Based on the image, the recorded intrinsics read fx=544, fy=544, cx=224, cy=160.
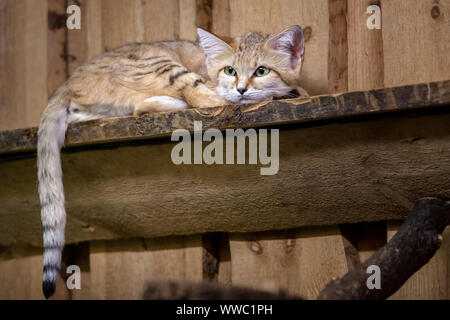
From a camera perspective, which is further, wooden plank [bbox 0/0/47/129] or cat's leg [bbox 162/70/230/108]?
wooden plank [bbox 0/0/47/129]

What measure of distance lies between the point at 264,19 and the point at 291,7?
94 millimetres

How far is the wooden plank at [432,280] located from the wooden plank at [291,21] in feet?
1.61

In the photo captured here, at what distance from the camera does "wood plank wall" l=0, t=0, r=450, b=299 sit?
1509mm

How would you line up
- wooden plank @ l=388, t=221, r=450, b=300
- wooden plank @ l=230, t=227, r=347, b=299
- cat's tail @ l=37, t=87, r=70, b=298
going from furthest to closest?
1. wooden plank @ l=230, t=227, r=347, b=299
2. wooden plank @ l=388, t=221, r=450, b=300
3. cat's tail @ l=37, t=87, r=70, b=298

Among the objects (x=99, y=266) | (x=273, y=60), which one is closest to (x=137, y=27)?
(x=273, y=60)

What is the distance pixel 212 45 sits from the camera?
154cm

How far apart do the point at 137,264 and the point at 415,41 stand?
1.09m

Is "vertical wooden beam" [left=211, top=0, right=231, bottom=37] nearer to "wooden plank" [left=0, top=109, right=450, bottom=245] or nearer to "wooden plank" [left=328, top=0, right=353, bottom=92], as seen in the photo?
"wooden plank" [left=328, top=0, right=353, bottom=92]

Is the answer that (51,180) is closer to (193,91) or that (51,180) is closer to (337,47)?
(193,91)

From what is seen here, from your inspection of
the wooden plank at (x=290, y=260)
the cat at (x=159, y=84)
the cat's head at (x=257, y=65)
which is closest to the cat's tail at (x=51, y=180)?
the cat at (x=159, y=84)

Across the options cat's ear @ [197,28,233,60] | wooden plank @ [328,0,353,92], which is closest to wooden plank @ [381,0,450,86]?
wooden plank @ [328,0,353,92]

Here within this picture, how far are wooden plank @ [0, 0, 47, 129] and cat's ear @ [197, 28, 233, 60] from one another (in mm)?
733

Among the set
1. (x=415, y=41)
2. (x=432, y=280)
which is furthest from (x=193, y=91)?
(x=432, y=280)

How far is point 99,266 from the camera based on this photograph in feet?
5.99
